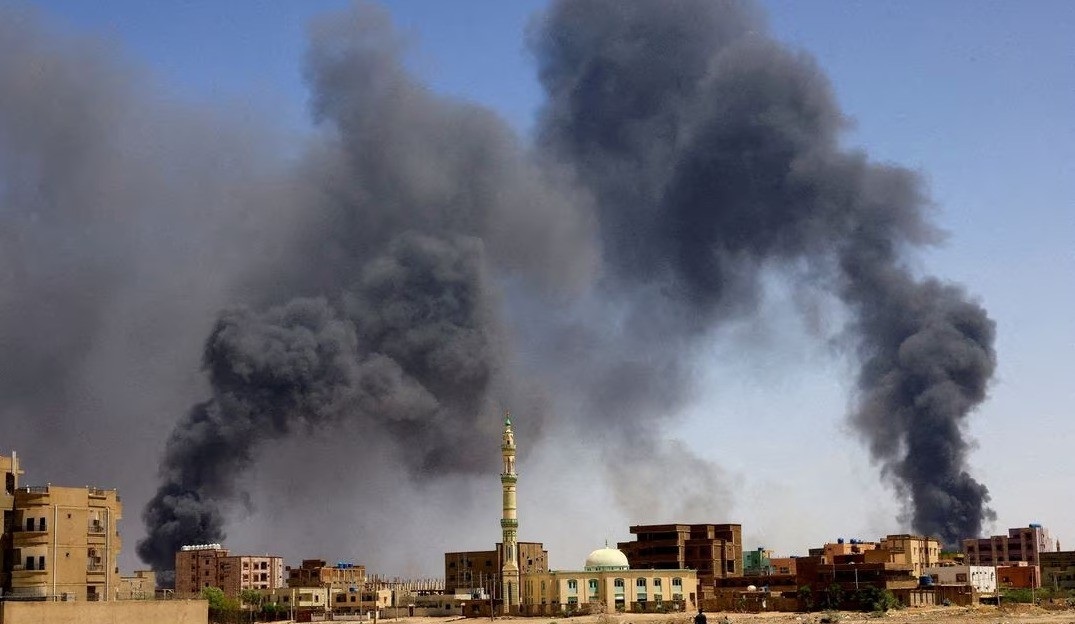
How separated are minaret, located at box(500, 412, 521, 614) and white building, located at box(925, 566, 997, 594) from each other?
48.8 meters

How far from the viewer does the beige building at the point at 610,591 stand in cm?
16125

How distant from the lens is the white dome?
167 metres

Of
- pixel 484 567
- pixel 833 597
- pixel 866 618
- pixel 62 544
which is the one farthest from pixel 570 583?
pixel 62 544

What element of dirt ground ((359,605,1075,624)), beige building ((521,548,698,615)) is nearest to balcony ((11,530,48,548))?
dirt ground ((359,605,1075,624))

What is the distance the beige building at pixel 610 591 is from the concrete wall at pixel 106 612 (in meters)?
110

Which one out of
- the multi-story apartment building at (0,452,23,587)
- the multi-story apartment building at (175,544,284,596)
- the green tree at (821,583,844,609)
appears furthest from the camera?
the multi-story apartment building at (175,544,284,596)

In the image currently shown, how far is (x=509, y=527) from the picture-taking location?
560ft

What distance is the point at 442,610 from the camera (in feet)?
553

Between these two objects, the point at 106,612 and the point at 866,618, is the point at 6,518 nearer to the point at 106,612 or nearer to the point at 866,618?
the point at 106,612

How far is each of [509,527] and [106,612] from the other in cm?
12243

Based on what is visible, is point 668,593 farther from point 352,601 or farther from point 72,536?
point 72,536

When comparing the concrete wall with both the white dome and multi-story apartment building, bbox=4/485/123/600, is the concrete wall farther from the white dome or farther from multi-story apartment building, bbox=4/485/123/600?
the white dome

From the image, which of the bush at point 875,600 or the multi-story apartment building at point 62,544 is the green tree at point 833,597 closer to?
the bush at point 875,600

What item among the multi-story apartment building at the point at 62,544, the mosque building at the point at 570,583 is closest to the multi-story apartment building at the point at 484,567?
the mosque building at the point at 570,583
